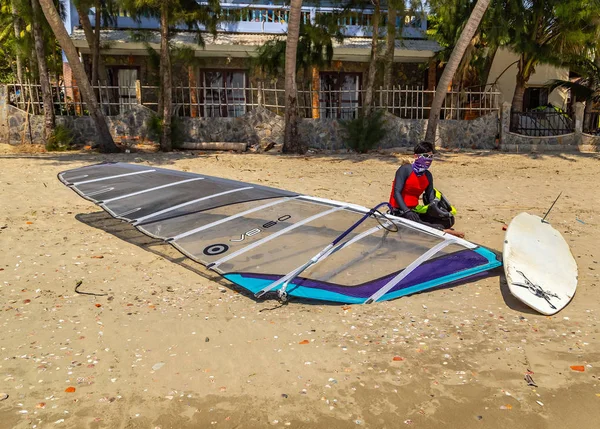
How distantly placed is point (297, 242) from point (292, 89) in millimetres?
9002

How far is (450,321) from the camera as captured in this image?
4570 millimetres

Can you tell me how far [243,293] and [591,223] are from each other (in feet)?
18.3

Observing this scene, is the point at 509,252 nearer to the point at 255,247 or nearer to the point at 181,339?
the point at 255,247

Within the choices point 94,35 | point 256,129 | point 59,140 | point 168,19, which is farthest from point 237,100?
point 59,140

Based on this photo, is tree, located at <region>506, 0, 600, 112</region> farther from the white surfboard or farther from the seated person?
the white surfboard

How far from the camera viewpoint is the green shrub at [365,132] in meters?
15.0

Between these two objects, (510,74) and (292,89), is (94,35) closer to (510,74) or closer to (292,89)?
(292,89)

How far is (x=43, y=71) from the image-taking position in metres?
13.8

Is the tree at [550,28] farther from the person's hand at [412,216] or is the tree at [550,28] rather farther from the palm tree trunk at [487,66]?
the person's hand at [412,216]

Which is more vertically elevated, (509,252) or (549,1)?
(549,1)

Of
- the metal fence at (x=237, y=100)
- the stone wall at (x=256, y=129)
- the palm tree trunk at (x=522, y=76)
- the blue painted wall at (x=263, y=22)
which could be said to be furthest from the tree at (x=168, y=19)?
the palm tree trunk at (x=522, y=76)

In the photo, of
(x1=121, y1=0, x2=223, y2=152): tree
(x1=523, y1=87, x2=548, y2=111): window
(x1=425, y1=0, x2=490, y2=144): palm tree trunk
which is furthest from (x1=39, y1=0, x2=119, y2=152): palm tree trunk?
(x1=523, y1=87, x2=548, y2=111): window

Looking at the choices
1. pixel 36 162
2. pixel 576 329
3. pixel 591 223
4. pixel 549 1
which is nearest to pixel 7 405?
pixel 576 329

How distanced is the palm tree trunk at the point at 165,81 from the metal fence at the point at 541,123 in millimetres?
10215
